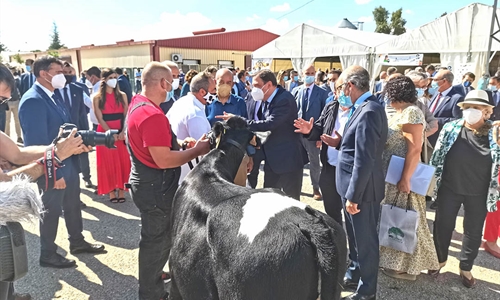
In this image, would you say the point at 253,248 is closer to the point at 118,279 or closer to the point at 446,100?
the point at 118,279

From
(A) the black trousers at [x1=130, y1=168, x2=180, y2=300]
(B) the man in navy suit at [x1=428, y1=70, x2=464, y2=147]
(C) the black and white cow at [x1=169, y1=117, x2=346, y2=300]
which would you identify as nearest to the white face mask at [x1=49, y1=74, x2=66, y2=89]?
(A) the black trousers at [x1=130, y1=168, x2=180, y2=300]

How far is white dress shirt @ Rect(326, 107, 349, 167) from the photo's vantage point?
3.53 m

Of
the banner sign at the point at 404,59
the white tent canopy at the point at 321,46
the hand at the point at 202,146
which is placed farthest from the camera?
the white tent canopy at the point at 321,46

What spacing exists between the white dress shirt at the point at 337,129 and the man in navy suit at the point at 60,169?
106 inches

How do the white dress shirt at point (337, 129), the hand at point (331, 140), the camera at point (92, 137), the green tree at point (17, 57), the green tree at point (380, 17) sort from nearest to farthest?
the camera at point (92, 137)
the hand at point (331, 140)
the white dress shirt at point (337, 129)
the green tree at point (380, 17)
the green tree at point (17, 57)

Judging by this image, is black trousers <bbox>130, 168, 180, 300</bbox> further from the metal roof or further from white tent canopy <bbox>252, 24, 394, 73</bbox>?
the metal roof

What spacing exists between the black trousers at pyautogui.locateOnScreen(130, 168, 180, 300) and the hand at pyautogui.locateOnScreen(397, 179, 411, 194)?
205cm

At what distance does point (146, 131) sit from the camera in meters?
2.47

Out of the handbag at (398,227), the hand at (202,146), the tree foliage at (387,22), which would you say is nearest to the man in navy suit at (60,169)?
the hand at (202,146)

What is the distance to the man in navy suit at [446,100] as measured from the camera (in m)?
5.34

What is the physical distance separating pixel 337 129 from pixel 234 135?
4.53ft

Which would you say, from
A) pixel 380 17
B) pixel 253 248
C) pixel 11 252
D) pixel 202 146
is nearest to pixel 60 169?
pixel 202 146

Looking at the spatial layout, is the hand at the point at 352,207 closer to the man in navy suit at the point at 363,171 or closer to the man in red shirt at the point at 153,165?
the man in navy suit at the point at 363,171

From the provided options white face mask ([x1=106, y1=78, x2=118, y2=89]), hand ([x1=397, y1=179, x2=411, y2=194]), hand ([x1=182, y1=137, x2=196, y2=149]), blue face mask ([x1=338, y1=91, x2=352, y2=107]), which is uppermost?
white face mask ([x1=106, y1=78, x2=118, y2=89])
